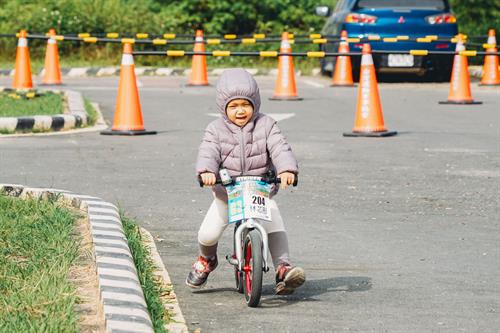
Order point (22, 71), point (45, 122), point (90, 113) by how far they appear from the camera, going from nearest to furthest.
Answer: point (45, 122) < point (90, 113) < point (22, 71)

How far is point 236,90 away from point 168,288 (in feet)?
3.08

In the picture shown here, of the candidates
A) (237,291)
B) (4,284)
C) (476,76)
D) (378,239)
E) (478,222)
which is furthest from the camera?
(476,76)

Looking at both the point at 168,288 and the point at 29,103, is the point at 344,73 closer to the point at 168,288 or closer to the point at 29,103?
the point at 29,103

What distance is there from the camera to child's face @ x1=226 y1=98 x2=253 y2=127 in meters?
6.65

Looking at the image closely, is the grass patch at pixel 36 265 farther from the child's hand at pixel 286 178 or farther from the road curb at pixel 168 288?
the child's hand at pixel 286 178

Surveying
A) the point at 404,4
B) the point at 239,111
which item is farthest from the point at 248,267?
the point at 404,4

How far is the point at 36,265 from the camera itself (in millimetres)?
6309

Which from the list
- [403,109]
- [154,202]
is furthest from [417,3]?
[154,202]

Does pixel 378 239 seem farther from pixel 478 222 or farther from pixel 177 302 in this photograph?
pixel 177 302

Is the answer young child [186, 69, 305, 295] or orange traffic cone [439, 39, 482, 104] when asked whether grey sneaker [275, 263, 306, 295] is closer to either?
young child [186, 69, 305, 295]

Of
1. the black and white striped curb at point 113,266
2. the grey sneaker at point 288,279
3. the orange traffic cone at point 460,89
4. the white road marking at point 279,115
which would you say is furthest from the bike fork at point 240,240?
the orange traffic cone at point 460,89

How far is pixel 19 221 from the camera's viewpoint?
295 inches

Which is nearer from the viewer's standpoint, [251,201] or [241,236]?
[251,201]

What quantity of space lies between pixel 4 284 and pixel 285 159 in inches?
55.1
